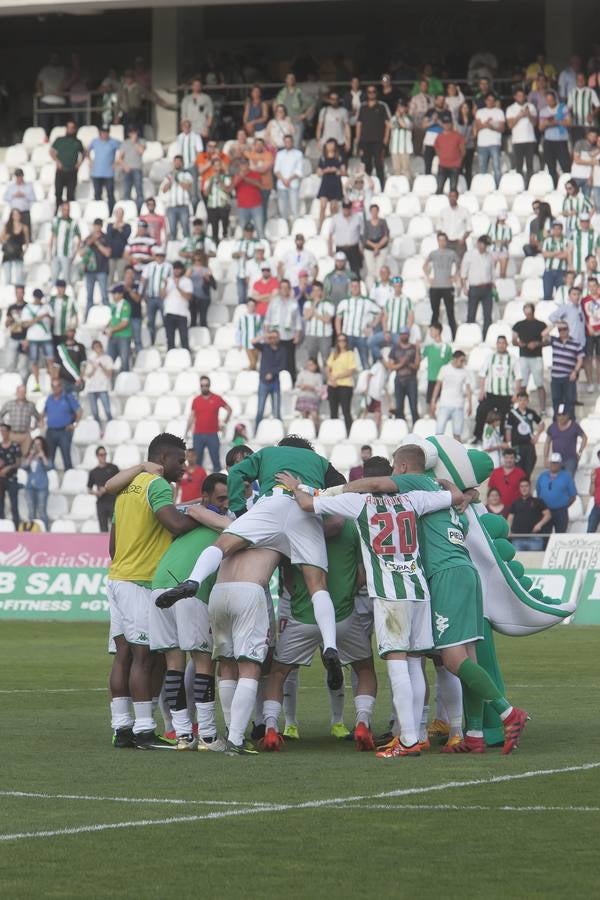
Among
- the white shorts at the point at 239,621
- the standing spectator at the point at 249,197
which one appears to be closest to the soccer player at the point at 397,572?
the white shorts at the point at 239,621

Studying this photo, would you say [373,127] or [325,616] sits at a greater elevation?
[373,127]

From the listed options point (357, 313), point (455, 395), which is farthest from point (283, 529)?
point (357, 313)

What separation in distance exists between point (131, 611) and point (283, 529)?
3.82 ft

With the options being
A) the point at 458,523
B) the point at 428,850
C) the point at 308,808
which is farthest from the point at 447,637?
the point at 428,850

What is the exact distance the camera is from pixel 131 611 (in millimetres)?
11781

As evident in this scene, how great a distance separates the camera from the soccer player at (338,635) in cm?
1167

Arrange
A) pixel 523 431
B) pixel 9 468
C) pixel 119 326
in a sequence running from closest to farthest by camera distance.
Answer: pixel 523 431 → pixel 9 468 → pixel 119 326

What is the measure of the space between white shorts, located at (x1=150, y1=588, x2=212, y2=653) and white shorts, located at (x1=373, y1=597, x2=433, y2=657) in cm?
120

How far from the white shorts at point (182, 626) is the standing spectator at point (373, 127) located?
2357 cm

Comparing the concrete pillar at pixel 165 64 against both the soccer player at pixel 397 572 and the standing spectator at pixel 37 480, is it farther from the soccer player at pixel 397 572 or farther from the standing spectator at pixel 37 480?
the soccer player at pixel 397 572

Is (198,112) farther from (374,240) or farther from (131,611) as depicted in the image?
(131,611)

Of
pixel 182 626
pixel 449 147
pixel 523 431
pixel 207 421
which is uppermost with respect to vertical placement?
pixel 449 147

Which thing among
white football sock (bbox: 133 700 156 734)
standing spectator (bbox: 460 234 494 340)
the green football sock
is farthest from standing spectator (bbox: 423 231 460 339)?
the green football sock

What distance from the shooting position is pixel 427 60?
3981 centimetres
